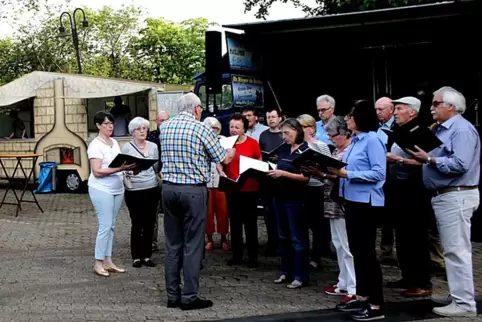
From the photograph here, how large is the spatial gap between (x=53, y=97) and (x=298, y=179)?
11.7 metres

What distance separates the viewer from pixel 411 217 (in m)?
6.83

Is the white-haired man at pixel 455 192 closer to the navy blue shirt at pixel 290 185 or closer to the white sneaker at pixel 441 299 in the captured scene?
the white sneaker at pixel 441 299

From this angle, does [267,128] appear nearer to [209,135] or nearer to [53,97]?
[209,135]

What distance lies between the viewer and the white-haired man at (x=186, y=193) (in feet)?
20.7

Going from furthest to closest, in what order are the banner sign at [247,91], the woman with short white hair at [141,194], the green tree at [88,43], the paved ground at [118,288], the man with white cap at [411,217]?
the green tree at [88,43]
the banner sign at [247,91]
the woman with short white hair at [141,194]
the man with white cap at [411,217]
the paved ground at [118,288]

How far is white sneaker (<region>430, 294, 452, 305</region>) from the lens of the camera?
21.1ft

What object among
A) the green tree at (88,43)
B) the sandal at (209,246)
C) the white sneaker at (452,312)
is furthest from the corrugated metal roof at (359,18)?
the green tree at (88,43)

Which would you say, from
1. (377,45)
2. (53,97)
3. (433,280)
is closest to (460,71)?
(377,45)

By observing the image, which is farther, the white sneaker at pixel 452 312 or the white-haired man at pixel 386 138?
the white-haired man at pixel 386 138

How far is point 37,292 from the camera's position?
7.13 metres

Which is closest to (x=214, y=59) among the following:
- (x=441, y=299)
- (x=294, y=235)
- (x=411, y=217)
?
(x=294, y=235)

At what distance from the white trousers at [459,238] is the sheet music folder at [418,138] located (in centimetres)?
48

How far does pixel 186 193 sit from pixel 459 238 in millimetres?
2463

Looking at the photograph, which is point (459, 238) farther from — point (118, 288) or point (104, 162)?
point (104, 162)
